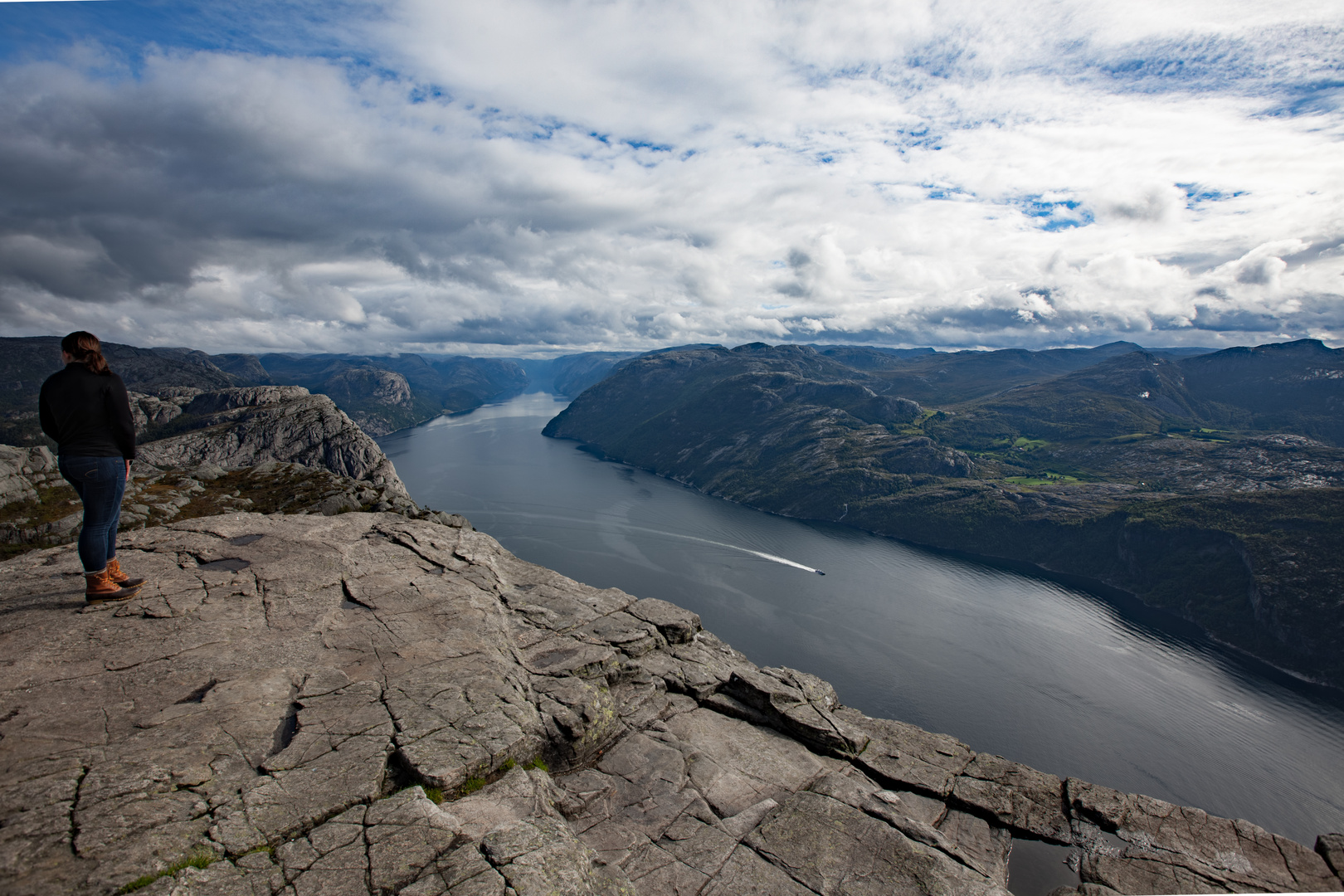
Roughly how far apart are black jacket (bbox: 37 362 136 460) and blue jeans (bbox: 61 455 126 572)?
234 millimetres

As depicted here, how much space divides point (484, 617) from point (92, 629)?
9.72 metres

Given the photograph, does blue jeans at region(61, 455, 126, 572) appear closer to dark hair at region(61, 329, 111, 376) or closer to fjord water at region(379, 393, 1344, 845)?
dark hair at region(61, 329, 111, 376)

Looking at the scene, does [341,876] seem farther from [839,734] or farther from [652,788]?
[839,734]

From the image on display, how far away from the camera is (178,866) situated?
317 inches

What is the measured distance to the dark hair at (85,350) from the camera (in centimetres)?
1144

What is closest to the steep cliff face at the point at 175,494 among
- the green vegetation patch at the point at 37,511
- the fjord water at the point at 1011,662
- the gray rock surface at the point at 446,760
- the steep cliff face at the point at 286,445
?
the green vegetation patch at the point at 37,511

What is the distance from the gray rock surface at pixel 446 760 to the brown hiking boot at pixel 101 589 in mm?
477

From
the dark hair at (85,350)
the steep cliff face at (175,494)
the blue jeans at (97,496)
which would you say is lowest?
the steep cliff face at (175,494)

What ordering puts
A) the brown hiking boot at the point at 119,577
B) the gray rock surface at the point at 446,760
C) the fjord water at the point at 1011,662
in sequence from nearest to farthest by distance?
1. the gray rock surface at the point at 446,760
2. the brown hiking boot at the point at 119,577
3. the fjord water at the point at 1011,662

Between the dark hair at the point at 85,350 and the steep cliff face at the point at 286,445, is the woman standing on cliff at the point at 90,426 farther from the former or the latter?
the steep cliff face at the point at 286,445

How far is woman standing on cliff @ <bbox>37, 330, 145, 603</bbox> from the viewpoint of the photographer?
11258 mm

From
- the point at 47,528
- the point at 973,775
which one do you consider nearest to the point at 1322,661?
the point at 973,775

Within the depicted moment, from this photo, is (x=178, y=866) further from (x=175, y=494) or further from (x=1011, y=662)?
(x=1011, y=662)

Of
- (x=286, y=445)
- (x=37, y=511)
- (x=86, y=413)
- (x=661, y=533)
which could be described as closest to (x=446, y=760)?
(x=86, y=413)
